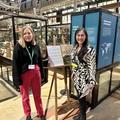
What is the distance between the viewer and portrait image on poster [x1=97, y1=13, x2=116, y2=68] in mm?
2959

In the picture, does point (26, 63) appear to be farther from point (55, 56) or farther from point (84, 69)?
point (84, 69)

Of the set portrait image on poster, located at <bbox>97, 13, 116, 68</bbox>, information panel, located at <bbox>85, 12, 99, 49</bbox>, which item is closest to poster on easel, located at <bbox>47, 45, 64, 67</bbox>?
information panel, located at <bbox>85, 12, 99, 49</bbox>

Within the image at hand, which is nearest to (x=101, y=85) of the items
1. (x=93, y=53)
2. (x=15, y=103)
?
(x=93, y=53)

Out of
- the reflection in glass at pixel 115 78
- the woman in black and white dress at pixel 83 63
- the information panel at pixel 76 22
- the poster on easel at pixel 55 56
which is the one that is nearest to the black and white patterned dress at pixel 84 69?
the woman in black and white dress at pixel 83 63

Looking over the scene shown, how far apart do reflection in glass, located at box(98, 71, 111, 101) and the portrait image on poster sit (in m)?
0.31

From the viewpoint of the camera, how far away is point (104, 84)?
143 inches

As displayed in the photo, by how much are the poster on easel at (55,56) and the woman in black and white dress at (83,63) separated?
20 centimetres

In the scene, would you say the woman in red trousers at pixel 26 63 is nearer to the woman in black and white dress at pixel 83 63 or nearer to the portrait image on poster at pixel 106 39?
the woman in black and white dress at pixel 83 63

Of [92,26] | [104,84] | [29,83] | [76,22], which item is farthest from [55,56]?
[104,84]

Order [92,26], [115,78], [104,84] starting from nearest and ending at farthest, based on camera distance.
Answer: [92,26] → [104,84] → [115,78]

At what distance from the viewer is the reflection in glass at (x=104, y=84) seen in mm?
3490

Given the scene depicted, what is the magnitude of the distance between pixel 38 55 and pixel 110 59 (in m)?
1.61

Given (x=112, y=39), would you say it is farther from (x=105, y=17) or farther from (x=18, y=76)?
(x=18, y=76)

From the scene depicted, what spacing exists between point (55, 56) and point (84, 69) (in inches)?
18.0
